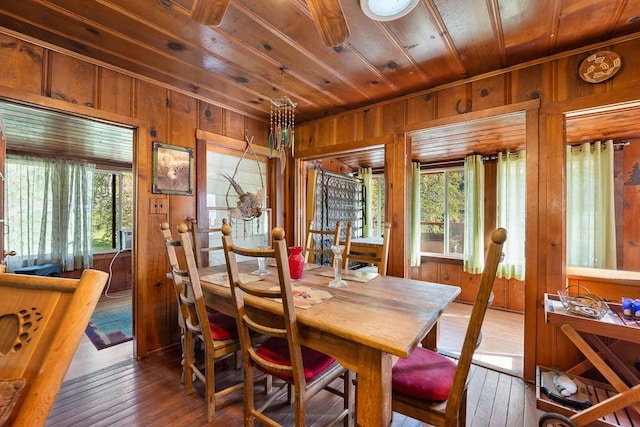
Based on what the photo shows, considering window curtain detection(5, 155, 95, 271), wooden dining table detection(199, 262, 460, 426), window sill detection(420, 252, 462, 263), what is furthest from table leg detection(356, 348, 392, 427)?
window curtain detection(5, 155, 95, 271)

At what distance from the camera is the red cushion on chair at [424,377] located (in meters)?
1.13

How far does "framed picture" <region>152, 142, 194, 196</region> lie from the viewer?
244 cm

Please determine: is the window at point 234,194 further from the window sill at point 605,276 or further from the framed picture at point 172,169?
the window sill at point 605,276

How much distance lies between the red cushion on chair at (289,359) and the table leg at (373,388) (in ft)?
0.99

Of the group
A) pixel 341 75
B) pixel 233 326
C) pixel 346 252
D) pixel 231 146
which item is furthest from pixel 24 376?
pixel 231 146

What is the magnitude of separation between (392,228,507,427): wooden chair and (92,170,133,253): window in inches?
204

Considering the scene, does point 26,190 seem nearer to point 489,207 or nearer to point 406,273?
point 406,273

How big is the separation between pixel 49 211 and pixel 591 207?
7.10 metres

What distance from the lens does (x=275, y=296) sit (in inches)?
46.0

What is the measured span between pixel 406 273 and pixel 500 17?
196cm

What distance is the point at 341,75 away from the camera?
7.50 ft

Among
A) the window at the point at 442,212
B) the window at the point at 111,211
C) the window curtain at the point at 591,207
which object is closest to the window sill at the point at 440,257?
the window at the point at 442,212

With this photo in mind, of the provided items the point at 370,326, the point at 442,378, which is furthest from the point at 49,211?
the point at 442,378

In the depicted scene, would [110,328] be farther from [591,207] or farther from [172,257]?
[591,207]
